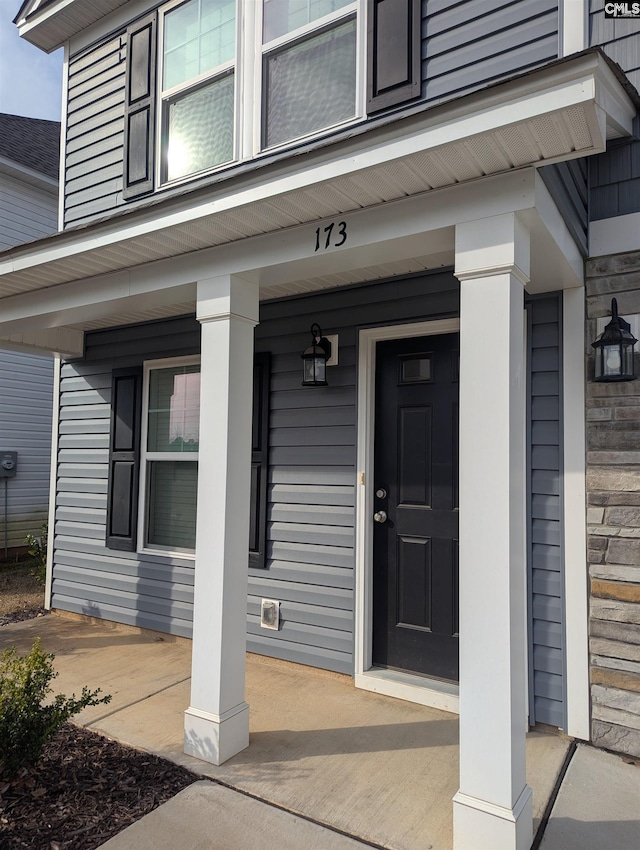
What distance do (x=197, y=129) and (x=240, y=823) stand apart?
155 inches

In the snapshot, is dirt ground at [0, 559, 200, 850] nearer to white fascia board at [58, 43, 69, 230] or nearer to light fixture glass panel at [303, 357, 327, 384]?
light fixture glass panel at [303, 357, 327, 384]

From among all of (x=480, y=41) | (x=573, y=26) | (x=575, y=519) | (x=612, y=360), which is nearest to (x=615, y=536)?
(x=575, y=519)

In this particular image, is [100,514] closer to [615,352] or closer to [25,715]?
[25,715]

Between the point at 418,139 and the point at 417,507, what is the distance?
1937 mm

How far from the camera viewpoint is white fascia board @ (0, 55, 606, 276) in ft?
5.57

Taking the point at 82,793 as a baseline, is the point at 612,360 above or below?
above

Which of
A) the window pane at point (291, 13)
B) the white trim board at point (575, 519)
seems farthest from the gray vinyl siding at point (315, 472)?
the window pane at point (291, 13)

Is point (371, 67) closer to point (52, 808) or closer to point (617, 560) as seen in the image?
point (617, 560)

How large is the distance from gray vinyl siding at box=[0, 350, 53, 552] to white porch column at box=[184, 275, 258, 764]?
614 cm

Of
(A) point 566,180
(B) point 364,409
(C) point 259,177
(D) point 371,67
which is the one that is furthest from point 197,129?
(A) point 566,180

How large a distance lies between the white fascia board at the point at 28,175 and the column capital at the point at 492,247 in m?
7.83

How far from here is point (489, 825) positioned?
185 cm

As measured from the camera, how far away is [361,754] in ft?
8.41

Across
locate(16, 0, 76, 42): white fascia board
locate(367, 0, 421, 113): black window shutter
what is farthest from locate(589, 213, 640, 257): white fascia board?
locate(16, 0, 76, 42): white fascia board
